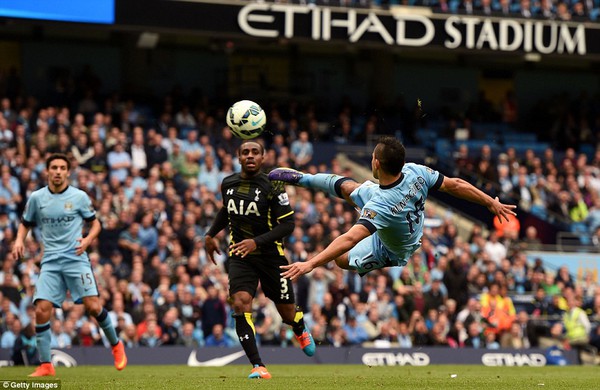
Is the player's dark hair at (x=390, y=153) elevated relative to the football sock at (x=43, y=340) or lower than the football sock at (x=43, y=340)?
elevated

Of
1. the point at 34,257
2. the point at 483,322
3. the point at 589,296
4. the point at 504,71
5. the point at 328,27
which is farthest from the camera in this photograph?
the point at 504,71

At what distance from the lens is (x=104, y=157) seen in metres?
23.9

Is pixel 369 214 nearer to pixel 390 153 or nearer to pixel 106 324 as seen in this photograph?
pixel 390 153

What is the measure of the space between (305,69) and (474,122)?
5.35m

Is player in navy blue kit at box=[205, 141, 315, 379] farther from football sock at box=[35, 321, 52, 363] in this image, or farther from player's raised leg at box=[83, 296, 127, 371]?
football sock at box=[35, 321, 52, 363]

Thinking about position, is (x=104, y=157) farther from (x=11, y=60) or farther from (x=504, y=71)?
(x=504, y=71)

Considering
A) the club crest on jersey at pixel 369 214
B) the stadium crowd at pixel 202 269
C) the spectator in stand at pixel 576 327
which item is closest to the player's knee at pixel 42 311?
the club crest on jersey at pixel 369 214

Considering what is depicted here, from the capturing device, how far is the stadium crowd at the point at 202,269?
20.6 meters

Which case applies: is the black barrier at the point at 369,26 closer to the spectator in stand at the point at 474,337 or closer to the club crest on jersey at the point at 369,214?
the spectator in stand at the point at 474,337

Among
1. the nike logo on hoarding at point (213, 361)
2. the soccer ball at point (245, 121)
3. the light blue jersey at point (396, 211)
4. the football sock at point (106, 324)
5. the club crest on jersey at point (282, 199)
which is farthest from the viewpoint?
the nike logo on hoarding at point (213, 361)

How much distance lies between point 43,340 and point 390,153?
17.7 ft

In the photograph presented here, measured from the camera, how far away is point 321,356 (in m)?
20.6

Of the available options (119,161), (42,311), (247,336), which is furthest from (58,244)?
(119,161)

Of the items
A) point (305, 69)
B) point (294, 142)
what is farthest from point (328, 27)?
point (305, 69)
